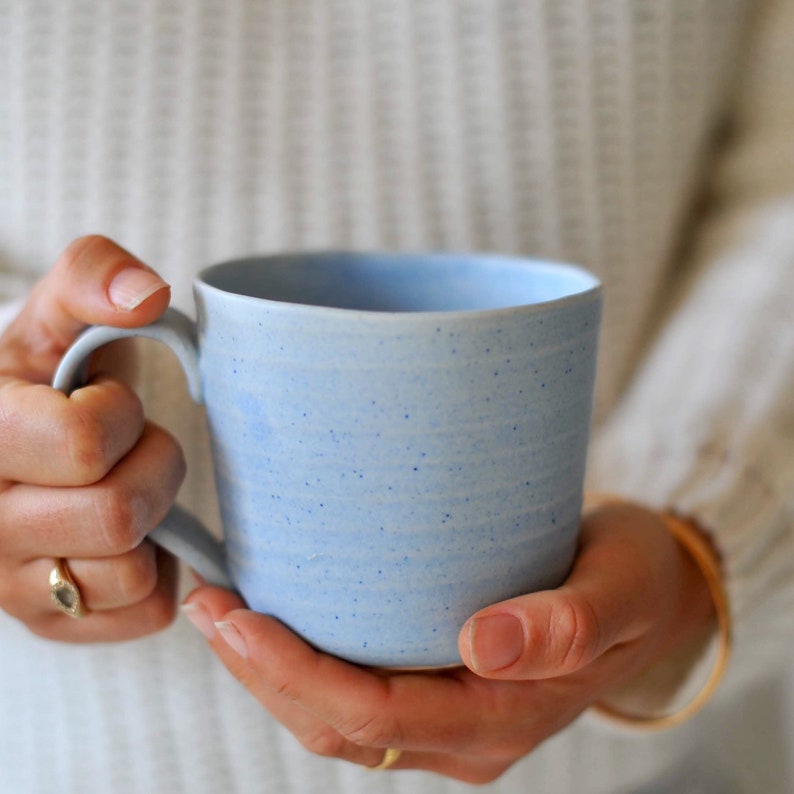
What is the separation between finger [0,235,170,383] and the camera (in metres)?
0.38

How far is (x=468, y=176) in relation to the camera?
661mm

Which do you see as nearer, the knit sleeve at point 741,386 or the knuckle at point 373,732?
the knuckle at point 373,732

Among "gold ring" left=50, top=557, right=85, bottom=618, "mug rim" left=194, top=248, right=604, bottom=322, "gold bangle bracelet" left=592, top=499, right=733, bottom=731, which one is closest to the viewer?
"mug rim" left=194, top=248, right=604, bottom=322

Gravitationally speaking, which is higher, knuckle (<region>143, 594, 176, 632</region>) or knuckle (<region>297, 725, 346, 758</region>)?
knuckle (<region>143, 594, 176, 632</region>)

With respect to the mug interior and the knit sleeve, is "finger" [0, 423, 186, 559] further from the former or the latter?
the knit sleeve

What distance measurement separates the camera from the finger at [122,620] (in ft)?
1.58

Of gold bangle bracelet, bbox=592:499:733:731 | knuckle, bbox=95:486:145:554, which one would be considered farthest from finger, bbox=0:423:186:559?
gold bangle bracelet, bbox=592:499:733:731

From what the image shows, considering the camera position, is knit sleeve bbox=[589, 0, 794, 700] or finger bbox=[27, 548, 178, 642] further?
knit sleeve bbox=[589, 0, 794, 700]

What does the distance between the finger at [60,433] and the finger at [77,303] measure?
0.04 meters

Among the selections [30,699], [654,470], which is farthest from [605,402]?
[30,699]

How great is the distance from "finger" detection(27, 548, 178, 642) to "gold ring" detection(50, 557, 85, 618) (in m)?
0.04

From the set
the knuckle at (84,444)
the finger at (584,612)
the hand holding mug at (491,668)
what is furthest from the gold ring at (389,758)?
the knuckle at (84,444)

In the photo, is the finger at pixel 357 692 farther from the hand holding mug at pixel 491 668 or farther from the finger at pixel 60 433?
the finger at pixel 60 433

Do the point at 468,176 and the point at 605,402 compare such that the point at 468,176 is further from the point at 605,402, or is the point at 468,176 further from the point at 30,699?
the point at 30,699
